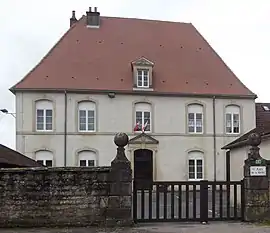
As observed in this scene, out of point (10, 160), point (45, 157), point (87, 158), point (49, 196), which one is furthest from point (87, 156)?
point (49, 196)

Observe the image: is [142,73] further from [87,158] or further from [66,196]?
[66,196]

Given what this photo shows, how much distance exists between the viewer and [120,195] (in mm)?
12984

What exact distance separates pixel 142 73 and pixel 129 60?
7.12 ft

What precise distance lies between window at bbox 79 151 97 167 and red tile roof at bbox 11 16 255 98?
4.54m

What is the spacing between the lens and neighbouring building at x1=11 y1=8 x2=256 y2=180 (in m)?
34.4

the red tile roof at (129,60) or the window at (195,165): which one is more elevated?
the red tile roof at (129,60)

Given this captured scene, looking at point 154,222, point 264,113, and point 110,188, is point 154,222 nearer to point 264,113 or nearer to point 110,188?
point 110,188

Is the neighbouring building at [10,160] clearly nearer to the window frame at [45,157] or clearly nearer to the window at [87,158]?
the window frame at [45,157]

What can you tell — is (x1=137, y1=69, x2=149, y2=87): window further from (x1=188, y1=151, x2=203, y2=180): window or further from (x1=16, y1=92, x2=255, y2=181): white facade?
(x1=188, y1=151, x2=203, y2=180): window

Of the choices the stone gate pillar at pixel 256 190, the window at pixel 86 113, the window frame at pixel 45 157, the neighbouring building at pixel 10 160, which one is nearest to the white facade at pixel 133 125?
the window at pixel 86 113

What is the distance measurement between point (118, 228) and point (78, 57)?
25639 mm

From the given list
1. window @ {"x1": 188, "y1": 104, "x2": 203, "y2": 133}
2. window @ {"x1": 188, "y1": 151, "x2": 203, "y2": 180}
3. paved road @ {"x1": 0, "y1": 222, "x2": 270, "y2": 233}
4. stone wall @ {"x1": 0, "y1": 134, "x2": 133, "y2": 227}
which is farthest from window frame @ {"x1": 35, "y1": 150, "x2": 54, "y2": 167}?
paved road @ {"x1": 0, "y1": 222, "x2": 270, "y2": 233}

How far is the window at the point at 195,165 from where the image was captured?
3606 cm

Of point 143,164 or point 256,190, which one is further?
point 143,164
